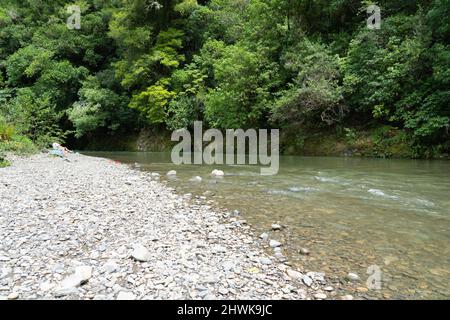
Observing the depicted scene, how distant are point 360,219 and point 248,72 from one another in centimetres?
1131

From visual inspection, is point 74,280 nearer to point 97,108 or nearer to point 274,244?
point 274,244

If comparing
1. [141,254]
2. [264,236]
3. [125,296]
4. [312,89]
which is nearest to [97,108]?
[312,89]

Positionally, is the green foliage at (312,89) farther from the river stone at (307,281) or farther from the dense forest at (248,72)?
the river stone at (307,281)

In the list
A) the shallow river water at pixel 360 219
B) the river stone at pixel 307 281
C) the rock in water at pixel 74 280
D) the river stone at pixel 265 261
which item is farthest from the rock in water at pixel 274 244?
the rock in water at pixel 74 280

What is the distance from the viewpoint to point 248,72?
14.3 metres

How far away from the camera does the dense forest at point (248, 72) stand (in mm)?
10969

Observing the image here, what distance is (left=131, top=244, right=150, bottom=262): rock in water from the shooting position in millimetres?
2789

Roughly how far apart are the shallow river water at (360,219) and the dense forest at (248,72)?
458 cm

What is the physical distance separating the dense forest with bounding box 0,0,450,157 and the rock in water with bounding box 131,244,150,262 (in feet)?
34.0

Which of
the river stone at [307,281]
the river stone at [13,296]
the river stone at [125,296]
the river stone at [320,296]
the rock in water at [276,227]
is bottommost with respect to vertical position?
the river stone at [320,296]

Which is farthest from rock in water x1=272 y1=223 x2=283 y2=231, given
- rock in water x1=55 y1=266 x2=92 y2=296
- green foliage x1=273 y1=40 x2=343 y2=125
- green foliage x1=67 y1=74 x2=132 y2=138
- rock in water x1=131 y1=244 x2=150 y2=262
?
green foliage x1=67 y1=74 x2=132 y2=138

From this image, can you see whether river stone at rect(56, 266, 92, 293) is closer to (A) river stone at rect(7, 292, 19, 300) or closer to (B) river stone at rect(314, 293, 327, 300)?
(A) river stone at rect(7, 292, 19, 300)
